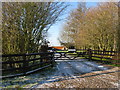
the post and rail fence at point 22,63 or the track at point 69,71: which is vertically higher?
the post and rail fence at point 22,63

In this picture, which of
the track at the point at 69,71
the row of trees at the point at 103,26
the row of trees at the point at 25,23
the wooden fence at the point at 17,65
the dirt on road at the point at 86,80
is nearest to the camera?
the dirt on road at the point at 86,80

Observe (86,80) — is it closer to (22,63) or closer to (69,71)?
(69,71)

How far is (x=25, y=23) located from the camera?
6035 mm

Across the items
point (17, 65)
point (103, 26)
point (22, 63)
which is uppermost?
point (103, 26)

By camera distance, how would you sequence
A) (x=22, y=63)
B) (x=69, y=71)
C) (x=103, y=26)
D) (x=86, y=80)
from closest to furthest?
(x=86, y=80) → (x=69, y=71) → (x=22, y=63) → (x=103, y=26)

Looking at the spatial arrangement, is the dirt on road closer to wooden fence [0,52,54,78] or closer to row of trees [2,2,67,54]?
wooden fence [0,52,54,78]

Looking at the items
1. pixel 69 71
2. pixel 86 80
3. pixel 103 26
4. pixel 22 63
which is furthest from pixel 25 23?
pixel 103 26

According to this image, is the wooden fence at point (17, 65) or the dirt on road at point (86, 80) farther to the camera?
the wooden fence at point (17, 65)

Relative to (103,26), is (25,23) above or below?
below

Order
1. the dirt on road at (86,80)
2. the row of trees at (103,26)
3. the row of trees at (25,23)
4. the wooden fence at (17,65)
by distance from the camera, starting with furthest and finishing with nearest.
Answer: the row of trees at (103,26)
the row of trees at (25,23)
the wooden fence at (17,65)
the dirt on road at (86,80)

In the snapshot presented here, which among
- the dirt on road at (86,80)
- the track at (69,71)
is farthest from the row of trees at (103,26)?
the dirt on road at (86,80)

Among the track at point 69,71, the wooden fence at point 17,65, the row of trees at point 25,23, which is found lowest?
the track at point 69,71

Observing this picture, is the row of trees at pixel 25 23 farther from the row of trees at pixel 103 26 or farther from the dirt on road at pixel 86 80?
the row of trees at pixel 103 26

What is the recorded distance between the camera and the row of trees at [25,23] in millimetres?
5594
